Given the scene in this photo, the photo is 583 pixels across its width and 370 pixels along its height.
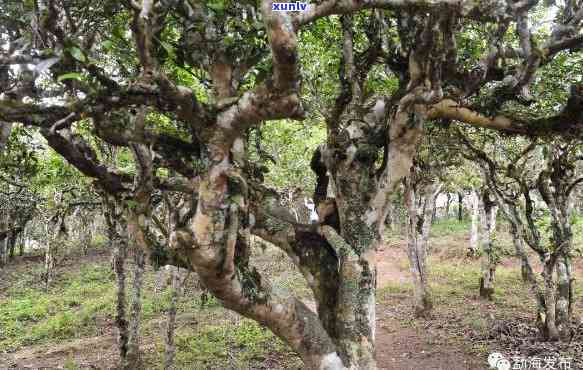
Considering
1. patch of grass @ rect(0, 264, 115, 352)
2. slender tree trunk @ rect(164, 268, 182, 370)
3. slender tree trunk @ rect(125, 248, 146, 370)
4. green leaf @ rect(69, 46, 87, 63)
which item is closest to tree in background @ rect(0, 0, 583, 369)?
green leaf @ rect(69, 46, 87, 63)

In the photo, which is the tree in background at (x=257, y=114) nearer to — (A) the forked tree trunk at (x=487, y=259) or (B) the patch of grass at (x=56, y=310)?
(A) the forked tree trunk at (x=487, y=259)

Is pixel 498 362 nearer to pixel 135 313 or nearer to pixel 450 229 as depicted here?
pixel 135 313

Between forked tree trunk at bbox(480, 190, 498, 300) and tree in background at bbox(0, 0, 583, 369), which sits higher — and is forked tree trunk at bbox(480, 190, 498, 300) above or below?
below

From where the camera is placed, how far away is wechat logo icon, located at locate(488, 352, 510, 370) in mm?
7881

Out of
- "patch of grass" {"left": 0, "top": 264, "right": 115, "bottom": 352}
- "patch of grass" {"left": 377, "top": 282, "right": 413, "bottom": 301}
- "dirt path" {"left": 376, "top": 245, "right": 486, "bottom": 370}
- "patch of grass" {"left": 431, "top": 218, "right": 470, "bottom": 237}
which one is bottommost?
"patch of grass" {"left": 0, "top": 264, "right": 115, "bottom": 352}

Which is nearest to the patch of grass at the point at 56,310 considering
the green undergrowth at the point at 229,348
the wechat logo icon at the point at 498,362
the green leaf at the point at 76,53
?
the green undergrowth at the point at 229,348

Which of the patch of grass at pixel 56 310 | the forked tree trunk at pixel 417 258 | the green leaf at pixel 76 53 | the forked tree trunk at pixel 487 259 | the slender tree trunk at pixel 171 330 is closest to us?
the green leaf at pixel 76 53

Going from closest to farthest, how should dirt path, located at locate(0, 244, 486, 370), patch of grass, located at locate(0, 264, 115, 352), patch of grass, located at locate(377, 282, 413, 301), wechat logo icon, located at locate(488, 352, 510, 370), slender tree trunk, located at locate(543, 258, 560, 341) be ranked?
wechat logo icon, located at locate(488, 352, 510, 370), slender tree trunk, located at locate(543, 258, 560, 341), dirt path, located at locate(0, 244, 486, 370), patch of grass, located at locate(0, 264, 115, 352), patch of grass, located at locate(377, 282, 413, 301)

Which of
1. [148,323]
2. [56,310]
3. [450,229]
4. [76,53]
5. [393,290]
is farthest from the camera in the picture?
[450,229]

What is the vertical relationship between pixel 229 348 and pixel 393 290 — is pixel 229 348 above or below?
below

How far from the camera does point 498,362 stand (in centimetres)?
822

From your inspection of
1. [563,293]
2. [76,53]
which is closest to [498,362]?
[563,293]

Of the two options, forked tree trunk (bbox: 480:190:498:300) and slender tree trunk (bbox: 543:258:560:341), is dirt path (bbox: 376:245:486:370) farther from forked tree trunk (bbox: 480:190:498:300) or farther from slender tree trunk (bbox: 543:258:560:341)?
forked tree trunk (bbox: 480:190:498:300)

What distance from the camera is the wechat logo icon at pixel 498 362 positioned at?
310 inches
